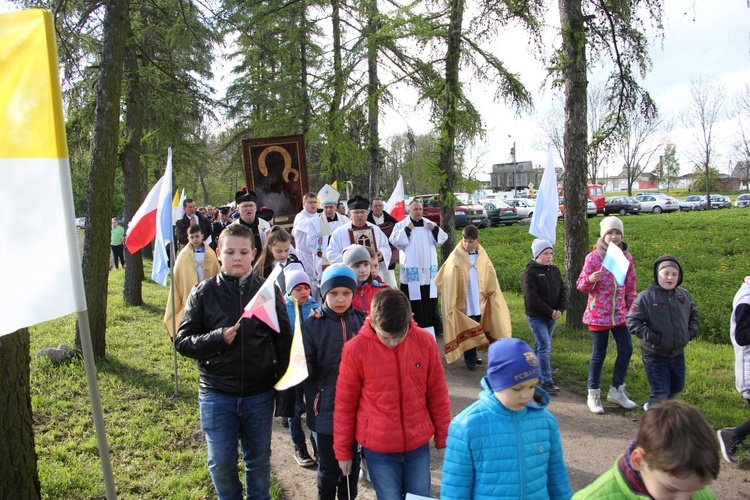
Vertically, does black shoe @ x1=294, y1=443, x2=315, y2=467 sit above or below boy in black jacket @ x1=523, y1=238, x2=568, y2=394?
below

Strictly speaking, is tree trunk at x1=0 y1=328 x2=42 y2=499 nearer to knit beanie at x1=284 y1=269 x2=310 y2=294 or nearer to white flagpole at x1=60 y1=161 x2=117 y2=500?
white flagpole at x1=60 y1=161 x2=117 y2=500

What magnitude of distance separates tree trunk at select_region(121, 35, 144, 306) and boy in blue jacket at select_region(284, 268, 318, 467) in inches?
330

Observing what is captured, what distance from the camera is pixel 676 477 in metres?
1.85

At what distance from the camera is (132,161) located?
489 inches

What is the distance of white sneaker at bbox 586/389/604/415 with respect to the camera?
230 inches

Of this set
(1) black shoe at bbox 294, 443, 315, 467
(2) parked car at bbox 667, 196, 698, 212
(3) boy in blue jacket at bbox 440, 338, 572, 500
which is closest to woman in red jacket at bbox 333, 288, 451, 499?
(3) boy in blue jacket at bbox 440, 338, 572, 500

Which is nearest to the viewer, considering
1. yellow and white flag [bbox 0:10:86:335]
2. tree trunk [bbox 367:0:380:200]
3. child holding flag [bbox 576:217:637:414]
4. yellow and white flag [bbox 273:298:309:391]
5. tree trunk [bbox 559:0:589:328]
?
yellow and white flag [bbox 0:10:86:335]

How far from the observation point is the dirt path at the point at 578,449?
14.4ft

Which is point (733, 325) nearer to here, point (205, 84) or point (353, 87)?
point (353, 87)

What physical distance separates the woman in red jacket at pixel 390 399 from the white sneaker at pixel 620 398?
3.43m

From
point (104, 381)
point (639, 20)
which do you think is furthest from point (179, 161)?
point (639, 20)

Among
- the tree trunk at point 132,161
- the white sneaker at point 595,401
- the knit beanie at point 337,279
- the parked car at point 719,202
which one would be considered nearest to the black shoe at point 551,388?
the white sneaker at point 595,401

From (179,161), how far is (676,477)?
1705 centimetres

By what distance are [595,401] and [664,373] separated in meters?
0.99
